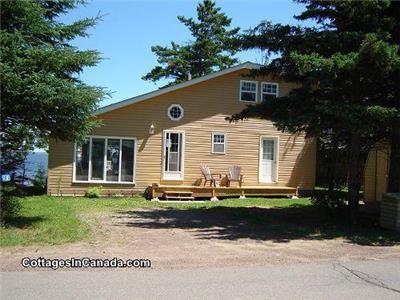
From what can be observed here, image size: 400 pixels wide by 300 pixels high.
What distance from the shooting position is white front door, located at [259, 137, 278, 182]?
73.5ft

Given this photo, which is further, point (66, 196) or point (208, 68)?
point (208, 68)

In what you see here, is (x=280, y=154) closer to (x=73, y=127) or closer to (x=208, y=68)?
(x=73, y=127)

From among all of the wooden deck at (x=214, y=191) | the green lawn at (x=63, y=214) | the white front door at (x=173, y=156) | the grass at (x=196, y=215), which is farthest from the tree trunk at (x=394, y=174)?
the white front door at (x=173, y=156)

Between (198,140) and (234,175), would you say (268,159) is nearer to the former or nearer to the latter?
(234,175)

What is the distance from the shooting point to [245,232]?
12.1m

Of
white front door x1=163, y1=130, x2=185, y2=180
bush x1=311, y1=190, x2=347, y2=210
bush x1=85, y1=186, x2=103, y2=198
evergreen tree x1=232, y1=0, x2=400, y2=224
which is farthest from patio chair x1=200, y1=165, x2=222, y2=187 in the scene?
evergreen tree x1=232, y1=0, x2=400, y2=224

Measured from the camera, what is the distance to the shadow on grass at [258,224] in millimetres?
11578

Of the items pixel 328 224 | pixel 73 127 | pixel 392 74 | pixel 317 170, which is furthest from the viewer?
pixel 317 170

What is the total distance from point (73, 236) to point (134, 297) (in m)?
4.56

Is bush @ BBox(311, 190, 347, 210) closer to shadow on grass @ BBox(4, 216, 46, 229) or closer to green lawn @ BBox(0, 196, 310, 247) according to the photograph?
green lawn @ BBox(0, 196, 310, 247)

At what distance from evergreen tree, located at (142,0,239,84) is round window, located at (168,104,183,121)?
21638mm

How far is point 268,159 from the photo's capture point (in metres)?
22.6

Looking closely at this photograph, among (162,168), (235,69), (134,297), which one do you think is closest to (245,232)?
(134,297)

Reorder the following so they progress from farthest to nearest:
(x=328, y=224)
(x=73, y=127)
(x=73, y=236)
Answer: (x=328, y=224) < (x=73, y=127) < (x=73, y=236)
